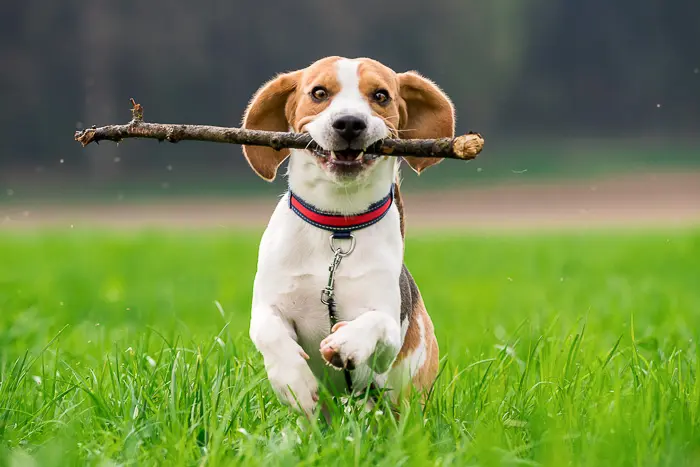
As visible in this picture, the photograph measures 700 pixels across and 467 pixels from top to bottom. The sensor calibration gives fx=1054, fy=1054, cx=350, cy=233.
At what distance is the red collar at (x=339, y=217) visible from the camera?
4.23 meters

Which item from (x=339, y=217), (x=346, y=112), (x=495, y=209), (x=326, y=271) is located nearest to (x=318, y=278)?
(x=326, y=271)

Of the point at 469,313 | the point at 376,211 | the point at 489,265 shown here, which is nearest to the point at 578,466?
the point at 376,211

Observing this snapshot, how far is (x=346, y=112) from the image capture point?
4023mm

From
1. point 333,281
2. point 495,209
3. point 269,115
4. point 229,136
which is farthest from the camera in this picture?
point 495,209

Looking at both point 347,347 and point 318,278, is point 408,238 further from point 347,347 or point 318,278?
point 347,347

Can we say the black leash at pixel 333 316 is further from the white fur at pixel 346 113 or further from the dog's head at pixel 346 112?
the white fur at pixel 346 113

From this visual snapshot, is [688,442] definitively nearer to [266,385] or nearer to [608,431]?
[608,431]

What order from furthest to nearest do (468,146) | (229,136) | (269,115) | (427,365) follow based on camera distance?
(269,115) < (427,365) < (229,136) < (468,146)

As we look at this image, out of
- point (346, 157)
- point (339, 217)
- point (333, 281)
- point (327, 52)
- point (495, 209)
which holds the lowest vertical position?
point (495, 209)

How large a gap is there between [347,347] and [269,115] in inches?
52.7

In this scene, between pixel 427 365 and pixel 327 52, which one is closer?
pixel 427 365

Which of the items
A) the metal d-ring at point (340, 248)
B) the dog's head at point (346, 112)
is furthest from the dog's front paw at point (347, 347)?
the dog's head at point (346, 112)

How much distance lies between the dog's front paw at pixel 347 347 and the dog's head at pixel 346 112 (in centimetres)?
63

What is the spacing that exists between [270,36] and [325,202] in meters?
25.4
